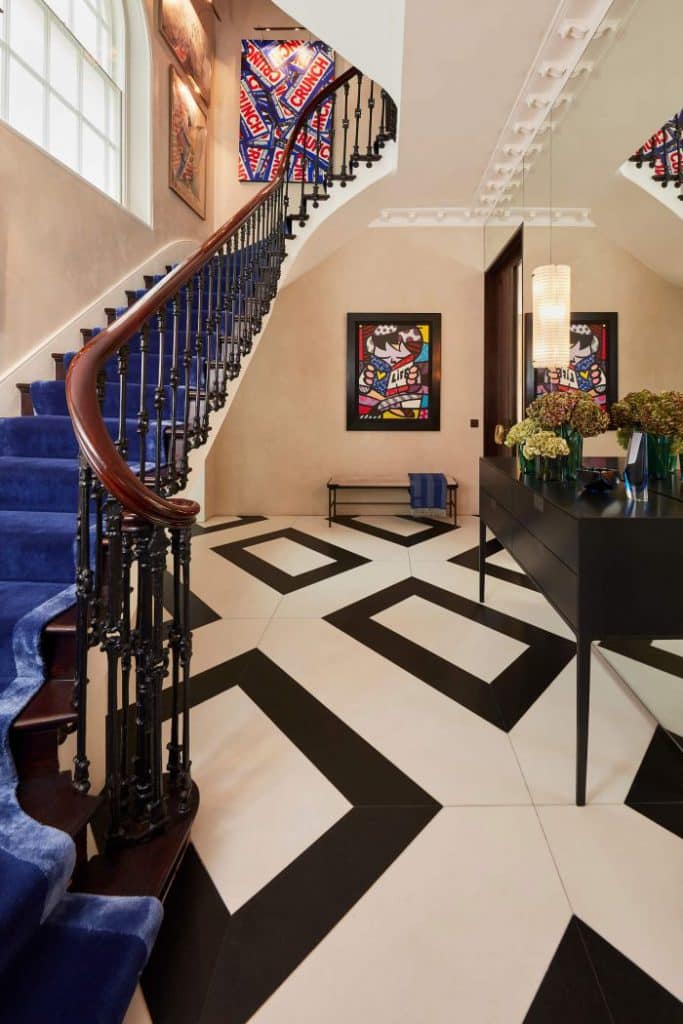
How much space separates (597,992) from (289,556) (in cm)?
350

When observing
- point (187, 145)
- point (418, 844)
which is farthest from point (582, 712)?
point (187, 145)

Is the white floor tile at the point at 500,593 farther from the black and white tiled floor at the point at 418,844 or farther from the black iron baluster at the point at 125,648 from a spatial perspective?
the black iron baluster at the point at 125,648

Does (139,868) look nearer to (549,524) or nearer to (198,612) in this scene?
(549,524)

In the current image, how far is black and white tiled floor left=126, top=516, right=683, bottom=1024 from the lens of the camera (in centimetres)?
102

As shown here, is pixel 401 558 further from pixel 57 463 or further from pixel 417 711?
pixel 57 463

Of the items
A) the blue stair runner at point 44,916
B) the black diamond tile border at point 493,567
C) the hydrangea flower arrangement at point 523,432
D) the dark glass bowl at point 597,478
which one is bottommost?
the blue stair runner at point 44,916

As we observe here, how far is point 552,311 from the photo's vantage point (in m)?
3.09

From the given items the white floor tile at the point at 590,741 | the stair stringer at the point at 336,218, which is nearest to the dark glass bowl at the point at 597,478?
the white floor tile at the point at 590,741

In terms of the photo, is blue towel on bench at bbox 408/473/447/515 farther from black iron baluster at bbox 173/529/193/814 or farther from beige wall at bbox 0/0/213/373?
black iron baluster at bbox 173/529/193/814

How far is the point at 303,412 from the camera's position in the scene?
593cm

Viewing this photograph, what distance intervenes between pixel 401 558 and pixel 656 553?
2.81 metres

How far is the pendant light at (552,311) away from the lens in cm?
299

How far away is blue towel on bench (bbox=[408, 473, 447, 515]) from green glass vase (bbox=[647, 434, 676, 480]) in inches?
138

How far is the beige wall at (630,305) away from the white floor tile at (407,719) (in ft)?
5.18
